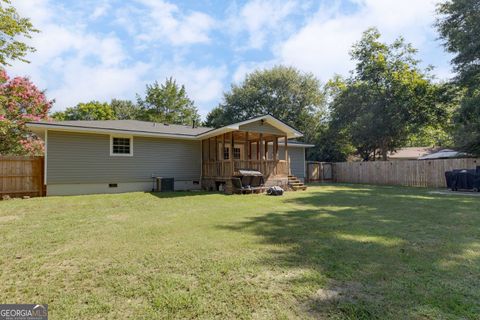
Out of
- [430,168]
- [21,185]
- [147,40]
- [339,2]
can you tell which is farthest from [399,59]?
[21,185]

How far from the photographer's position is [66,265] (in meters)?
3.13

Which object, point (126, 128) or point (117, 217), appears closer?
point (117, 217)

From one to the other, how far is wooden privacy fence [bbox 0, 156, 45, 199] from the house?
0.53m

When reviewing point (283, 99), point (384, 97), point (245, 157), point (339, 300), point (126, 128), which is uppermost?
point (283, 99)

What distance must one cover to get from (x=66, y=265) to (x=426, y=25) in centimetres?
2113

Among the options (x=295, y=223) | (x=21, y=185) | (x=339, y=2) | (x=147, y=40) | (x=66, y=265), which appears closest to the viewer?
(x=66, y=265)

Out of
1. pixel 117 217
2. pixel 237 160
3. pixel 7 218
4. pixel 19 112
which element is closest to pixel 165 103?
pixel 19 112

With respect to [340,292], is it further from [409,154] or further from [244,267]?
[409,154]

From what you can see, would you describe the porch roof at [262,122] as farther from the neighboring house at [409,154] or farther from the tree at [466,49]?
the neighboring house at [409,154]

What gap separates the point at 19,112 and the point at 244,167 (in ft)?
48.7

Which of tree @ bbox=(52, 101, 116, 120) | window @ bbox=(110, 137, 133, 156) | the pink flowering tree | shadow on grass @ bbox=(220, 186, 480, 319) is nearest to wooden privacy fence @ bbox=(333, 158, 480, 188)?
shadow on grass @ bbox=(220, 186, 480, 319)

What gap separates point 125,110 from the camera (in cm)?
3278

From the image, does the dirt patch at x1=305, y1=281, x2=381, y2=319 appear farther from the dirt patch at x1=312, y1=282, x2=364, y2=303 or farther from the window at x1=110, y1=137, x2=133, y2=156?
the window at x1=110, y1=137, x2=133, y2=156

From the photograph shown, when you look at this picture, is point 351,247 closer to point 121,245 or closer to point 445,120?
point 121,245
